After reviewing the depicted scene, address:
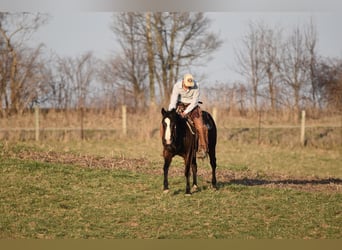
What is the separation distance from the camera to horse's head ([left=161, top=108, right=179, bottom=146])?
9.84 metres

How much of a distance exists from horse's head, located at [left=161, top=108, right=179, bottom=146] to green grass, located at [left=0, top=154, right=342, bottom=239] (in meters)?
1.25

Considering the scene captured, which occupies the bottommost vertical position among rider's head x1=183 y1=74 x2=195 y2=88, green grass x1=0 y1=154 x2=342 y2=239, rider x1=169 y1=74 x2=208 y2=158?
green grass x1=0 y1=154 x2=342 y2=239

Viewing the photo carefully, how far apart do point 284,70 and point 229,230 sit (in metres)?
30.9

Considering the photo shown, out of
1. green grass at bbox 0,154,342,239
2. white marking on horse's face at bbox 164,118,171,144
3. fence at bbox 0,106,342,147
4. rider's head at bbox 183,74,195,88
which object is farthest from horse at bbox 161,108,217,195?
fence at bbox 0,106,342,147

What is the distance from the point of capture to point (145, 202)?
9.98 m

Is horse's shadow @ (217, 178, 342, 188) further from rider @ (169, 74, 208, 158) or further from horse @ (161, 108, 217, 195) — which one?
rider @ (169, 74, 208, 158)

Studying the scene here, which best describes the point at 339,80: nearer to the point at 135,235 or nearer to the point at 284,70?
the point at 284,70

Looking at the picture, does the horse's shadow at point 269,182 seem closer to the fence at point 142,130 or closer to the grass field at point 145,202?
the grass field at point 145,202

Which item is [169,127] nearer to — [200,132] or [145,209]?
[200,132]

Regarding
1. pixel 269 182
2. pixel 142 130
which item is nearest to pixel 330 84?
pixel 142 130

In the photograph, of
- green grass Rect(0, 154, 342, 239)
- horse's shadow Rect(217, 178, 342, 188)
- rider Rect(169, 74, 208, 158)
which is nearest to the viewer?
green grass Rect(0, 154, 342, 239)

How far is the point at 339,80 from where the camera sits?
34.3 m

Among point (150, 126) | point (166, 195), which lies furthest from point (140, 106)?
point (166, 195)

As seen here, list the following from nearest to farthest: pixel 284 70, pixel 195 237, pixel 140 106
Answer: pixel 195 237 → pixel 140 106 → pixel 284 70
